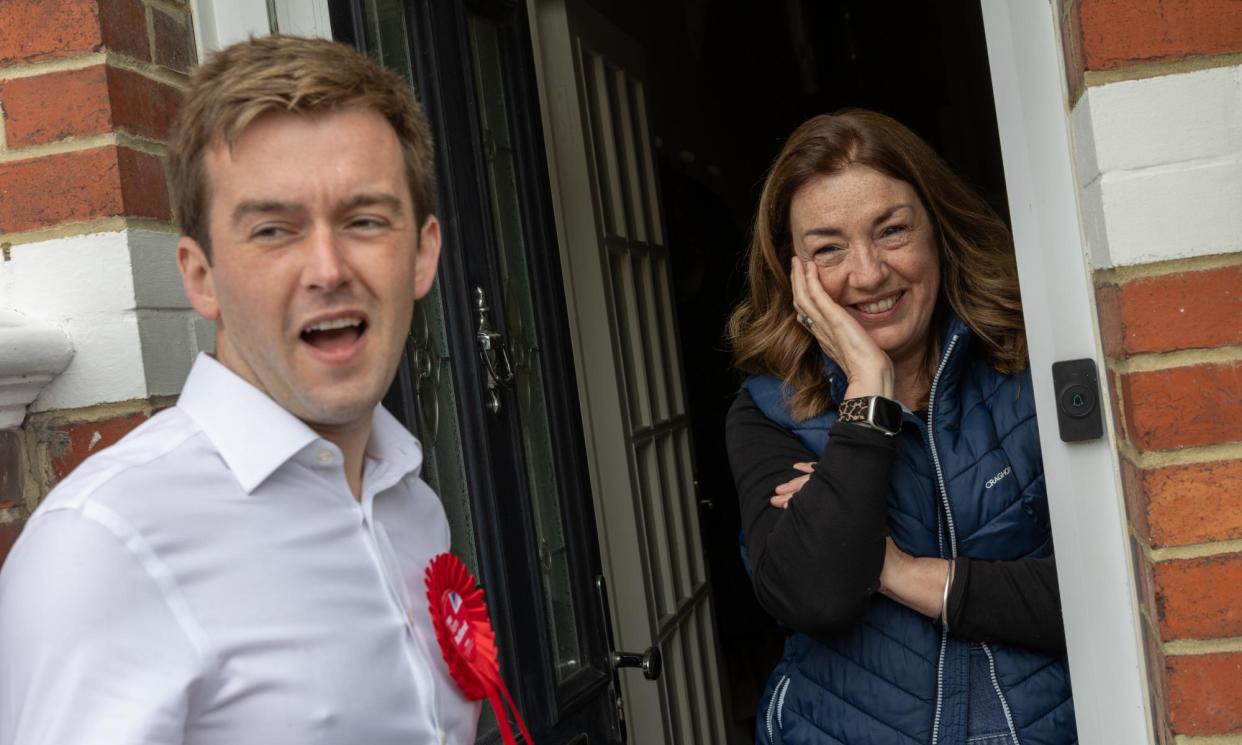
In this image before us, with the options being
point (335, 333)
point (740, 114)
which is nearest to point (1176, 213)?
point (335, 333)

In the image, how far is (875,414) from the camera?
189cm

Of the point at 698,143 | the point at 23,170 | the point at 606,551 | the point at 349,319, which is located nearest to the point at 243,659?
the point at 349,319

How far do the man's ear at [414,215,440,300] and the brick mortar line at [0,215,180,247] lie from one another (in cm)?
49

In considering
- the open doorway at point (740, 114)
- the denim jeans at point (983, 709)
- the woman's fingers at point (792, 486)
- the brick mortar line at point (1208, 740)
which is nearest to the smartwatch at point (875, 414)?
the woman's fingers at point (792, 486)

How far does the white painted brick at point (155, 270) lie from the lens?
1.60m

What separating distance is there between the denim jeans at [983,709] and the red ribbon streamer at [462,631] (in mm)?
832

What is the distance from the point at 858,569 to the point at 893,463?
0.20 meters

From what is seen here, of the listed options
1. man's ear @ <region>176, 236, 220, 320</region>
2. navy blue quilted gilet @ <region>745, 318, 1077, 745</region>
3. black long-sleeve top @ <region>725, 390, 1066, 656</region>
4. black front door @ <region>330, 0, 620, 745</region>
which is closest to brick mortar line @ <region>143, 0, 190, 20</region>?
Result: black front door @ <region>330, 0, 620, 745</region>

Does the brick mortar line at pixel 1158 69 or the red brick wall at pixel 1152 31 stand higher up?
the red brick wall at pixel 1152 31

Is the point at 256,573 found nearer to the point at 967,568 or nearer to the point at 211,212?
the point at 211,212

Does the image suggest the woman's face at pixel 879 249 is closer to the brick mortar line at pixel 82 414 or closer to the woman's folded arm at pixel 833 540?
the woman's folded arm at pixel 833 540

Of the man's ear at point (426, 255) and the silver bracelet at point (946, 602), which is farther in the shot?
the silver bracelet at point (946, 602)

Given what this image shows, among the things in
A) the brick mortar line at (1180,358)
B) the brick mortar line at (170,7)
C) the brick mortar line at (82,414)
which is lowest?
the brick mortar line at (1180,358)

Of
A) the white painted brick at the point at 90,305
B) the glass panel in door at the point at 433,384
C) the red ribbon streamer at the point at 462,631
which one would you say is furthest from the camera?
the glass panel in door at the point at 433,384
